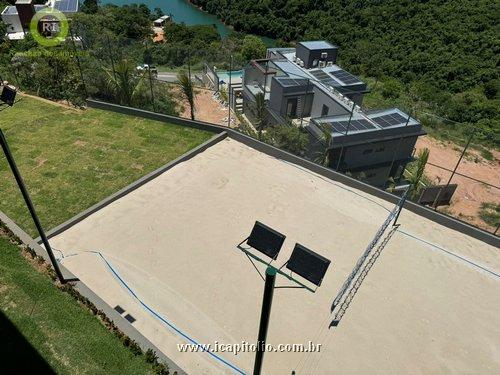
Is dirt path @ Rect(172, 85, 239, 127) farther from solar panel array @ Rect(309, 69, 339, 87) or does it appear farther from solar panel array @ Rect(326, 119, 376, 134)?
solar panel array @ Rect(326, 119, 376, 134)

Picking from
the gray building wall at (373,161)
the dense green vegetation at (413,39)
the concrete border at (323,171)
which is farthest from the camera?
the dense green vegetation at (413,39)

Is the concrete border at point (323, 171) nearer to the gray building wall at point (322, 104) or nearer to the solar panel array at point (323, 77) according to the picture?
the gray building wall at point (322, 104)

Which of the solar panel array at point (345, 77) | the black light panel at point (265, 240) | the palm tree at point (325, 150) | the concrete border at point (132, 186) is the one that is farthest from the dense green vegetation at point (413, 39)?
the black light panel at point (265, 240)

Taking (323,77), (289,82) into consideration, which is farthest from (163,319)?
(323,77)

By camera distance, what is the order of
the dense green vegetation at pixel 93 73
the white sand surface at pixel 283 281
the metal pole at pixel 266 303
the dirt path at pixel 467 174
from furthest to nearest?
the dense green vegetation at pixel 93 73 < the dirt path at pixel 467 174 < the white sand surface at pixel 283 281 < the metal pole at pixel 266 303

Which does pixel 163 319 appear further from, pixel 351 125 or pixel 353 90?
pixel 353 90

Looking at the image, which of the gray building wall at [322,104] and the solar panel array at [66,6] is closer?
the gray building wall at [322,104]

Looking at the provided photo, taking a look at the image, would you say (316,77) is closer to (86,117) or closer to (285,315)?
(86,117)
